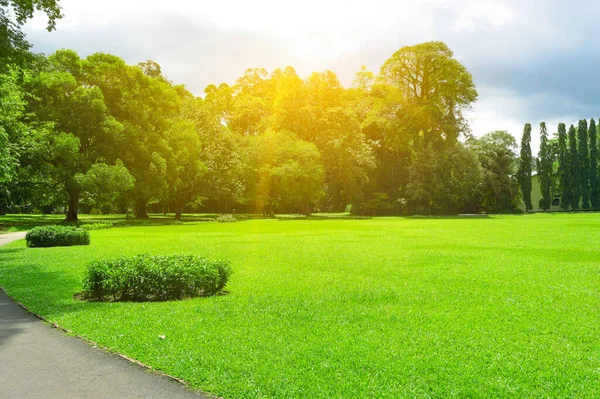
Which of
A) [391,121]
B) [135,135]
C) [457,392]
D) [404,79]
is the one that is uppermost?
[404,79]

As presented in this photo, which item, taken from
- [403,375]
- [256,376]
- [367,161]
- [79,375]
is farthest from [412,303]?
[367,161]

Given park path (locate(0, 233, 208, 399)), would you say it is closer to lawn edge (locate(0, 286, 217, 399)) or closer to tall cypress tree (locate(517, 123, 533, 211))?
lawn edge (locate(0, 286, 217, 399))

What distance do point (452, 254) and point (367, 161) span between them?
44.3m

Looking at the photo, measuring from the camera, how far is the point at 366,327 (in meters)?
7.35

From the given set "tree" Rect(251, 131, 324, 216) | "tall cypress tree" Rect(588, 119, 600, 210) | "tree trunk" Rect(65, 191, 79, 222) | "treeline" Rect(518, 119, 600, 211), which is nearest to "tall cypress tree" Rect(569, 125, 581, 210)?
"treeline" Rect(518, 119, 600, 211)

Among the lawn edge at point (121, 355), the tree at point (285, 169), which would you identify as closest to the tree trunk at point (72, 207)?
the tree at point (285, 169)

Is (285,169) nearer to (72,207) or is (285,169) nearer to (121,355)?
(72,207)

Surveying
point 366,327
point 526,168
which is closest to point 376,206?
point 526,168

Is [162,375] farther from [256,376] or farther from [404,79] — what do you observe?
[404,79]

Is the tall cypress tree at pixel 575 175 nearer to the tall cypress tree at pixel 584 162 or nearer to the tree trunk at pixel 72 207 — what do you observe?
the tall cypress tree at pixel 584 162

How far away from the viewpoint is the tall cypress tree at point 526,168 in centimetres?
7688

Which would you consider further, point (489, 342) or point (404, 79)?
point (404, 79)

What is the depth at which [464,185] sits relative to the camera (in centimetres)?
5972

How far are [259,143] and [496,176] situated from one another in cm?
3698
